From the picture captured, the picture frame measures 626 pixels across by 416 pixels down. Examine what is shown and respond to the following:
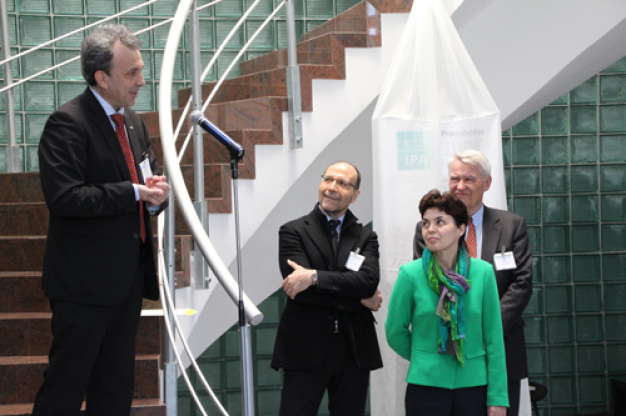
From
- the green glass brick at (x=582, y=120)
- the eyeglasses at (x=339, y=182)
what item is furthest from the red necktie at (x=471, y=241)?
the green glass brick at (x=582, y=120)

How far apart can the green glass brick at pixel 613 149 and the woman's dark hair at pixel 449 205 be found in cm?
Answer: 380

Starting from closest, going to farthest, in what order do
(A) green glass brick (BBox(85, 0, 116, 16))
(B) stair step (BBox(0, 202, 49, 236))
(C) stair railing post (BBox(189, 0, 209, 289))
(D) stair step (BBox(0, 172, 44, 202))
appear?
1. (C) stair railing post (BBox(189, 0, 209, 289))
2. (B) stair step (BBox(0, 202, 49, 236))
3. (D) stair step (BBox(0, 172, 44, 202))
4. (A) green glass brick (BBox(85, 0, 116, 16))

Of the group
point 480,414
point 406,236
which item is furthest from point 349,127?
point 480,414

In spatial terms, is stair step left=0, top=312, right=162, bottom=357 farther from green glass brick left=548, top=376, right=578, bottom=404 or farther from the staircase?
green glass brick left=548, top=376, right=578, bottom=404

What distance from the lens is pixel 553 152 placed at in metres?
6.25

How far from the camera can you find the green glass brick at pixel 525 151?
20.5 ft

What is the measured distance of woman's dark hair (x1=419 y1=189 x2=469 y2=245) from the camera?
279 centimetres

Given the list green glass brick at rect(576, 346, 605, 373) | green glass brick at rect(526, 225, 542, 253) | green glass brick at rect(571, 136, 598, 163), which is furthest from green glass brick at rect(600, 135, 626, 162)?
green glass brick at rect(576, 346, 605, 373)

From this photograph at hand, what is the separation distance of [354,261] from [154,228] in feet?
3.69

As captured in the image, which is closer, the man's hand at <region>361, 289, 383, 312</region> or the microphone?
the microphone

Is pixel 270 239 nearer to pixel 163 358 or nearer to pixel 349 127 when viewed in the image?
pixel 349 127

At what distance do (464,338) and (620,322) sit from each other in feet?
13.2

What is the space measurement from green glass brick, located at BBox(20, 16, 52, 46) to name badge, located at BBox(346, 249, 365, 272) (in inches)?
135

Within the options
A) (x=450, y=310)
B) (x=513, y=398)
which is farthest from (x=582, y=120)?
(x=450, y=310)
